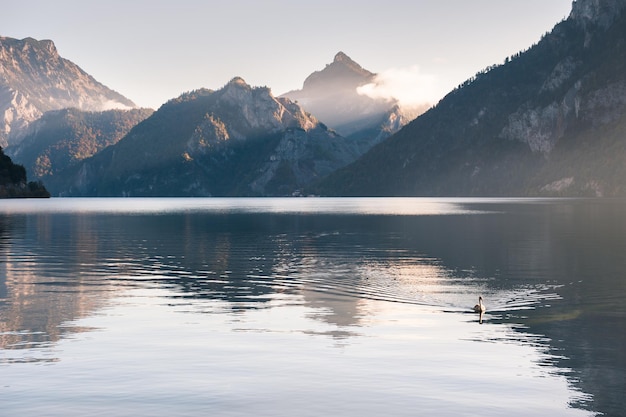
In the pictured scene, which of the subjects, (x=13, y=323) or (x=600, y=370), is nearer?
(x=600, y=370)

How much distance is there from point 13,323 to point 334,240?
244ft

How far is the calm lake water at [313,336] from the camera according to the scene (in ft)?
87.7

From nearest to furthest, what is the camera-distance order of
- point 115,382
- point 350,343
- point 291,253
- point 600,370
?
point 115,382
point 600,370
point 350,343
point 291,253

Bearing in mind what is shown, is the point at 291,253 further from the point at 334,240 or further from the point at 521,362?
the point at 521,362

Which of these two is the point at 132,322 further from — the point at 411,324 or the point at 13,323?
the point at 411,324

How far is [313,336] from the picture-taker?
38250 mm

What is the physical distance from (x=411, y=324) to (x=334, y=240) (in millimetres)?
71926

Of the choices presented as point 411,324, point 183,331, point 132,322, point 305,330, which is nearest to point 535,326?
point 411,324

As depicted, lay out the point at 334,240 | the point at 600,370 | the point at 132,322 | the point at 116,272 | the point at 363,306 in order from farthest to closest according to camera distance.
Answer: the point at 334,240, the point at 116,272, the point at 363,306, the point at 132,322, the point at 600,370

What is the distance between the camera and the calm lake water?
26.7 metres

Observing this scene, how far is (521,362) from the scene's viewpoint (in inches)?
1268

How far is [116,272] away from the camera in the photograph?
231 ft

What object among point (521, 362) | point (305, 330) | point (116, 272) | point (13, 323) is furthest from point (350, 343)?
point (116, 272)

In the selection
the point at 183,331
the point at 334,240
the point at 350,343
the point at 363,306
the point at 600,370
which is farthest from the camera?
the point at 334,240
